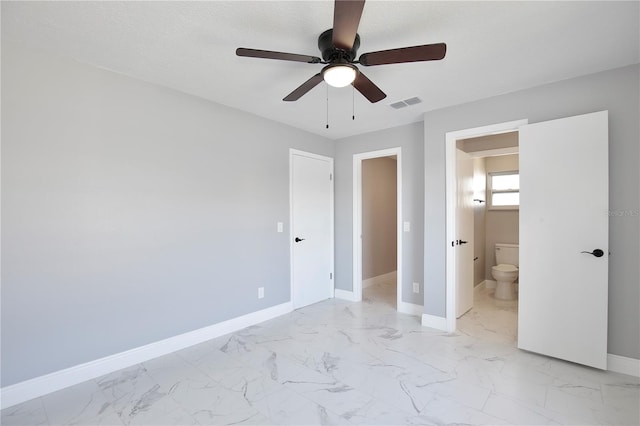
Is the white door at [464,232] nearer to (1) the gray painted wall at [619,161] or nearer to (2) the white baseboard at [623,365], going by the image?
(1) the gray painted wall at [619,161]

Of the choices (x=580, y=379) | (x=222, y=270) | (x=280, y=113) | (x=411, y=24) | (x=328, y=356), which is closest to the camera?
(x=411, y=24)

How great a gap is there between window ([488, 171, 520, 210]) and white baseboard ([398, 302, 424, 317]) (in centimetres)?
242

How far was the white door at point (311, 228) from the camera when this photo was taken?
3943 millimetres

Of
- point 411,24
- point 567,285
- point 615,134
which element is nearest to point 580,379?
point 567,285

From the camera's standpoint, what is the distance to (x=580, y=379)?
2.26 meters

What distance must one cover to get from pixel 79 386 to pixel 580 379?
12.5ft

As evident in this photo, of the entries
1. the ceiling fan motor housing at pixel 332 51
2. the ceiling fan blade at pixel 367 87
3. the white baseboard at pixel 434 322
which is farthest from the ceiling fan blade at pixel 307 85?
the white baseboard at pixel 434 322

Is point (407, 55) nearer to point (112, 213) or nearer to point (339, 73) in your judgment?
point (339, 73)

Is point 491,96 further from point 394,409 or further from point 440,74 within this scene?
point 394,409

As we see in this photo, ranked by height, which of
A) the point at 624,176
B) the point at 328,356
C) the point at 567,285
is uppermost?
the point at 624,176

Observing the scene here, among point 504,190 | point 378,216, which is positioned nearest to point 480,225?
point 504,190

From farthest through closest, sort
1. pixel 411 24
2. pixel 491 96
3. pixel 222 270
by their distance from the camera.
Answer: pixel 222 270 < pixel 491 96 < pixel 411 24

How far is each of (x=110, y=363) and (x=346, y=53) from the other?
115 inches

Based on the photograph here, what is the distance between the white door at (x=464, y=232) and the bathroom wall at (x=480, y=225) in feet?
2.48
